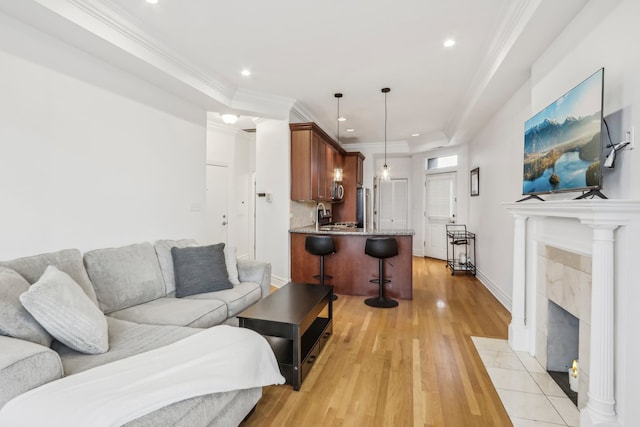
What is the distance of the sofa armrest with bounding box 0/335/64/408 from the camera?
1.14m

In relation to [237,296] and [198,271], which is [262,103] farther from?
[237,296]

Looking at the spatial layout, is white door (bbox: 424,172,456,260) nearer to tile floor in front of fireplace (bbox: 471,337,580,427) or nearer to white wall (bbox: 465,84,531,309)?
white wall (bbox: 465,84,531,309)

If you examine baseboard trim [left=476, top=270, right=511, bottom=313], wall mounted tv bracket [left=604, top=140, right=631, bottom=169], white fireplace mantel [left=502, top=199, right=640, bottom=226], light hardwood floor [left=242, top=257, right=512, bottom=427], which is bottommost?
light hardwood floor [left=242, top=257, right=512, bottom=427]

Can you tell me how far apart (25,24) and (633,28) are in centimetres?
378

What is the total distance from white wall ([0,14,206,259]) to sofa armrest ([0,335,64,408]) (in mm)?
1264

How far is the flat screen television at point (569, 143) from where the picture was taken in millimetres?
1737

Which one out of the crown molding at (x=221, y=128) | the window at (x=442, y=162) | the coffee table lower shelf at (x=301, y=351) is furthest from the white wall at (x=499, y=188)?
the crown molding at (x=221, y=128)

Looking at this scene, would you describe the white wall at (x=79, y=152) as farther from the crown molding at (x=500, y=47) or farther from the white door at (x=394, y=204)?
the white door at (x=394, y=204)

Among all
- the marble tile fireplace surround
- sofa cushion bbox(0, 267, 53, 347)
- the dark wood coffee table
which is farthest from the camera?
the dark wood coffee table

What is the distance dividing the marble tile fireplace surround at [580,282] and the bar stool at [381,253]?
1.43 meters

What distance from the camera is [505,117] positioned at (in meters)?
3.93

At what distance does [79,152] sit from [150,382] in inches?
86.2

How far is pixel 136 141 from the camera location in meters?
3.06

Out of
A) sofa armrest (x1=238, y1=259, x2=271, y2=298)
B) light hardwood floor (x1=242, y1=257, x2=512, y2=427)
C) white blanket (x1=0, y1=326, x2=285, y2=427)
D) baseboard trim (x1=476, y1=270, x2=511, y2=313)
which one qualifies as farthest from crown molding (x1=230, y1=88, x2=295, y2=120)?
baseboard trim (x1=476, y1=270, x2=511, y2=313)
